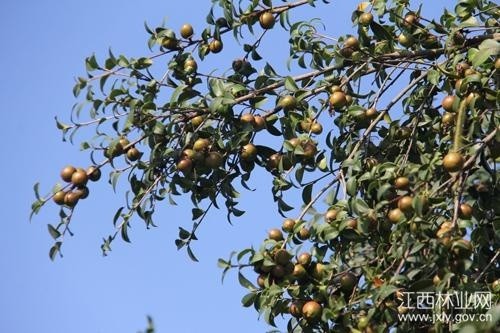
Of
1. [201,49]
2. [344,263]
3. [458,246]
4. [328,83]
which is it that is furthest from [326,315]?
[201,49]

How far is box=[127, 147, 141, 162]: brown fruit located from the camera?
3676mm

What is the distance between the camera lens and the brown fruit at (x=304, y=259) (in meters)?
3.34

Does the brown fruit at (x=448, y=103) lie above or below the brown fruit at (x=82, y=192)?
above

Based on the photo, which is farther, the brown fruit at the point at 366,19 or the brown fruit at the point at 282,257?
the brown fruit at the point at 366,19

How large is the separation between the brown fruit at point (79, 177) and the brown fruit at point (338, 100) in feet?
2.60

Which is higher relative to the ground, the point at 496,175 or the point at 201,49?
the point at 201,49

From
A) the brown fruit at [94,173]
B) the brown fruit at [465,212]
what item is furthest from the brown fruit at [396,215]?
the brown fruit at [94,173]

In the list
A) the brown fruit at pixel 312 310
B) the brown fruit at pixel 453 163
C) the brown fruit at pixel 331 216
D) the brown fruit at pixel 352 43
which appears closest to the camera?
the brown fruit at pixel 453 163

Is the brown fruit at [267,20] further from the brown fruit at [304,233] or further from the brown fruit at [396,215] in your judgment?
the brown fruit at [396,215]

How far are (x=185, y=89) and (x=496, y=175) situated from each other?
3.42ft

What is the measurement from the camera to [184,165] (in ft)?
11.7

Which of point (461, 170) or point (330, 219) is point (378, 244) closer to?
point (330, 219)

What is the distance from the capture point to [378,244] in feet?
11.0

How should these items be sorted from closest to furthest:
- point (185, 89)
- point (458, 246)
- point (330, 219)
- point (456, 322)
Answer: point (458, 246), point (456, 322), point (330, 219), point (185, 89)
